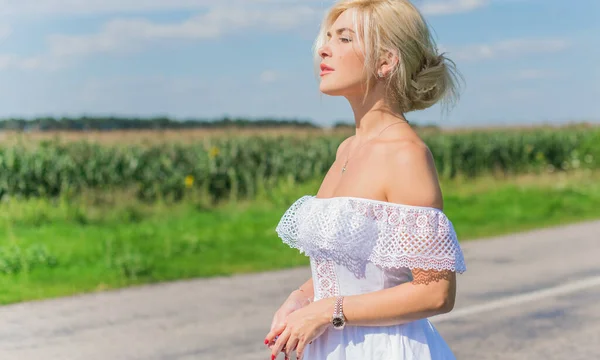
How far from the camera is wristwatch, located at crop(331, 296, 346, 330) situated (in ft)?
7.66

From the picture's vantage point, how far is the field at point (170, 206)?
1043 centimetres

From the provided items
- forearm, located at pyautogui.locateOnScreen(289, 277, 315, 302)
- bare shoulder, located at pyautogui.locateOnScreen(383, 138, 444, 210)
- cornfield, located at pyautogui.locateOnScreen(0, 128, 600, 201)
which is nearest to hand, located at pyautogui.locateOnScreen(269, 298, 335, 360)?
forearm, located at pyautogui.locateOnScreen(289, 277, 315, 302)

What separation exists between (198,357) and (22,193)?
11822 mm

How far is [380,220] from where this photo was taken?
2334 millimetres

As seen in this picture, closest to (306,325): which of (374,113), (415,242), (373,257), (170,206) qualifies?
(373,257)

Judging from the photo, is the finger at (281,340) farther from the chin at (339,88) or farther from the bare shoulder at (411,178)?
the chin at (339,88)

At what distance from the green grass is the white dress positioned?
6969mm

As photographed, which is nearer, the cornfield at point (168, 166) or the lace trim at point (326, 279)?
the lace trim at point (326, 279)

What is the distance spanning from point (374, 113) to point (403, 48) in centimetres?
22

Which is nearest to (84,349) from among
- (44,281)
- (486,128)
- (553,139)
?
(44,281)

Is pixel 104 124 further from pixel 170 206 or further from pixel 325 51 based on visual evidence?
pixel 325 51

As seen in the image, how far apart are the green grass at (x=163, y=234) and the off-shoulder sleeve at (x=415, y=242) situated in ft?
23.5

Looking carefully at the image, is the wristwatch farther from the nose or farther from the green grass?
the green grass

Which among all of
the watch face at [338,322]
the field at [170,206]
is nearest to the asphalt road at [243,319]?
the field at [170,206]
